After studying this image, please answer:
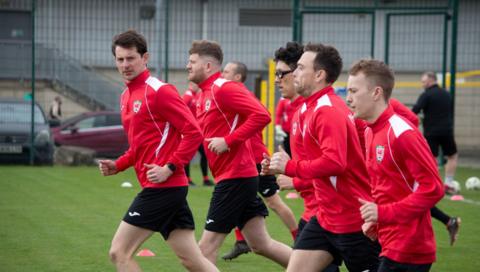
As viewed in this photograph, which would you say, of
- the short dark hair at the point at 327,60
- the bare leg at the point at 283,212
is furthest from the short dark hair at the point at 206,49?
the bare leg at the point at 283,212

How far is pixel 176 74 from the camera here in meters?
24.1

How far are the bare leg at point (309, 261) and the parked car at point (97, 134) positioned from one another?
1711cm

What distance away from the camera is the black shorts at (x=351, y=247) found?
5984 mm

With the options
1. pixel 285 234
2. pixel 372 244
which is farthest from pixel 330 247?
pixel 285 234

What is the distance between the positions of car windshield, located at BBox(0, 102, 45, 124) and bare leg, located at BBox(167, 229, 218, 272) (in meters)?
15.2

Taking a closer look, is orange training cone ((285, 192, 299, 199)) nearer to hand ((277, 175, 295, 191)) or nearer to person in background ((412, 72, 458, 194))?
person in background ((412, 72, 458, 194))

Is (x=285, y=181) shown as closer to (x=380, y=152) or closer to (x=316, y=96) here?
(x=316, y=96)

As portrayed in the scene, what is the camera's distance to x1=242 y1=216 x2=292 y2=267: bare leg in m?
7.93

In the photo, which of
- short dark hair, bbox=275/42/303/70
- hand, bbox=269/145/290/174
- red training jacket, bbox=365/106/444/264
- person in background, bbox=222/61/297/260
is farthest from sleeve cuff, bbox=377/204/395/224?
person in background, bbox=222/61/297/260

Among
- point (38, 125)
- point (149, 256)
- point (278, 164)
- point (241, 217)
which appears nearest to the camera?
→ point (278, 164)

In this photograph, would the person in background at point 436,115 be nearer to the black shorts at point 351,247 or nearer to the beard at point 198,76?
the beard at point 198,76

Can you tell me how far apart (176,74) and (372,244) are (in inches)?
724

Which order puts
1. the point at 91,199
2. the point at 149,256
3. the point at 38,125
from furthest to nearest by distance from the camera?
the point at 38,125 → the point at 91,199 → the point at 149,256

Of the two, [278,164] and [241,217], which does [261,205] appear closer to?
[241,217]
